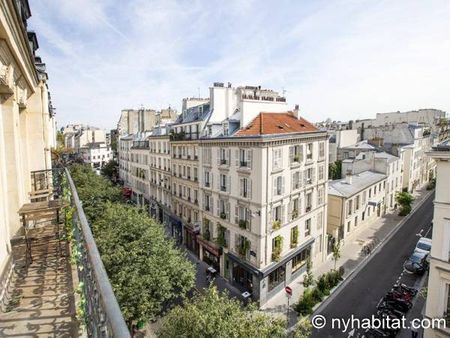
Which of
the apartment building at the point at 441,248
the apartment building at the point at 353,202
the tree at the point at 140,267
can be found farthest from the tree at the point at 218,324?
the apartment building at the point at 353,202

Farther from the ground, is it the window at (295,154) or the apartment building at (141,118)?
the apartment building at (141,118)

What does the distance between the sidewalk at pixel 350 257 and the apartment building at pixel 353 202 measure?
0.87m

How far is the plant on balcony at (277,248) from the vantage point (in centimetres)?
2208

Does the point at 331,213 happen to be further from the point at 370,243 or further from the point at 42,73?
the point at 42,73

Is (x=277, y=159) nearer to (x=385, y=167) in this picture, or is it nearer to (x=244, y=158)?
(x=244, y=158)

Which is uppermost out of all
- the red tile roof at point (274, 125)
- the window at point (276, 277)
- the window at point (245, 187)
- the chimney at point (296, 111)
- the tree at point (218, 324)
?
the chimney at point (296, 111)

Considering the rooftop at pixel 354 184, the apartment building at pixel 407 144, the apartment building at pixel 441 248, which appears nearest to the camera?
the apartment building at pixel 441 248

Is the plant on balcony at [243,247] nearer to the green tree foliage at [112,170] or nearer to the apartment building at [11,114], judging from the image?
the apartment building at [11,114]

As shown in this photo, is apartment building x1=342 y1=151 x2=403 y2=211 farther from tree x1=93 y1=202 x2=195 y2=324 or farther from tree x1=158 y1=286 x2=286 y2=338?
tree x1=158 y1=286 x2=286 y2=338

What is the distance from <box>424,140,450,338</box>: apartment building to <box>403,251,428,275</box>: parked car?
13.0 m

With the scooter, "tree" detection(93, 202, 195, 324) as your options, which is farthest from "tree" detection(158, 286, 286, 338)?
the scooter

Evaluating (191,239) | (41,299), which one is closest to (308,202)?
(191,239)

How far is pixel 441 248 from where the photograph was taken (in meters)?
13.4

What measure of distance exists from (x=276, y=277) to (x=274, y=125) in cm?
1225
